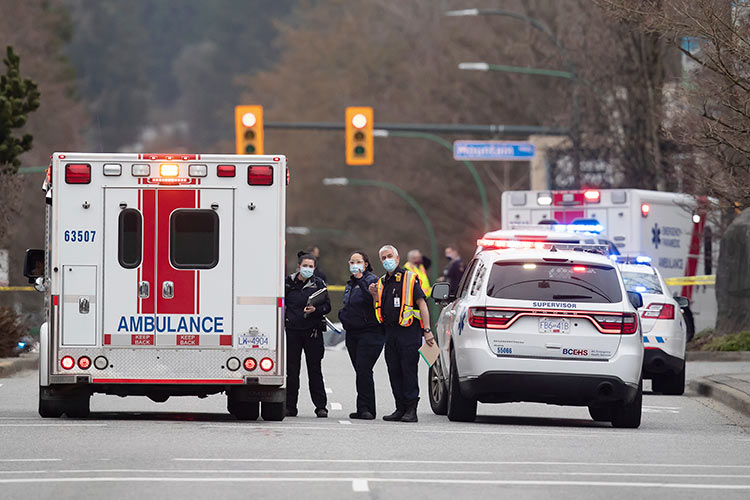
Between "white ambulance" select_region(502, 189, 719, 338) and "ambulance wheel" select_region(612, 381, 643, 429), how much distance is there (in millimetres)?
11989

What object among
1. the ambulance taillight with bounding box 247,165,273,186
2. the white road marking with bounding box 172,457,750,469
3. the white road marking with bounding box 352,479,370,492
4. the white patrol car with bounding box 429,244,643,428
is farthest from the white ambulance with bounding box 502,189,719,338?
the white road marking with bounding box 352,479,370,492

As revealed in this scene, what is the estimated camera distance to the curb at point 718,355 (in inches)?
1086

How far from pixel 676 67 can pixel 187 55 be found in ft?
393

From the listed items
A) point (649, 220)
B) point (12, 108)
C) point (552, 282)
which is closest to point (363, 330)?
point (552, 282)

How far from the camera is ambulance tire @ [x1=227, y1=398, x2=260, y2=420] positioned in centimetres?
1694

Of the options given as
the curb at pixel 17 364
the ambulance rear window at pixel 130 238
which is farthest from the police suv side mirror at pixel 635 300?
the curb at pixel 17 364

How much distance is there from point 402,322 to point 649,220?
1381 centimetres

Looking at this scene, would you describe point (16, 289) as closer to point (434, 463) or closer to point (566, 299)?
point (566, 299)

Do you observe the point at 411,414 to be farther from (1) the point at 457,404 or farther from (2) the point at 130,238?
(2) the point at 130,238

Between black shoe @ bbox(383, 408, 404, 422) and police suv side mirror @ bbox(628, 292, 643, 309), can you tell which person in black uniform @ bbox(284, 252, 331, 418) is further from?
police suv side mirror @ bbox(628, 292, 643, 309)

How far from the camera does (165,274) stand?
629 inches

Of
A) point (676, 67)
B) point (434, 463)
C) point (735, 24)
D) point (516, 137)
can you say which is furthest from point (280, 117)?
point (434, 463)

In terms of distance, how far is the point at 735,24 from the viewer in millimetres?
19469

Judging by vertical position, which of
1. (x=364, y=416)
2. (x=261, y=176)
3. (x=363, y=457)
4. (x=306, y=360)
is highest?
(x=261, y=176)
